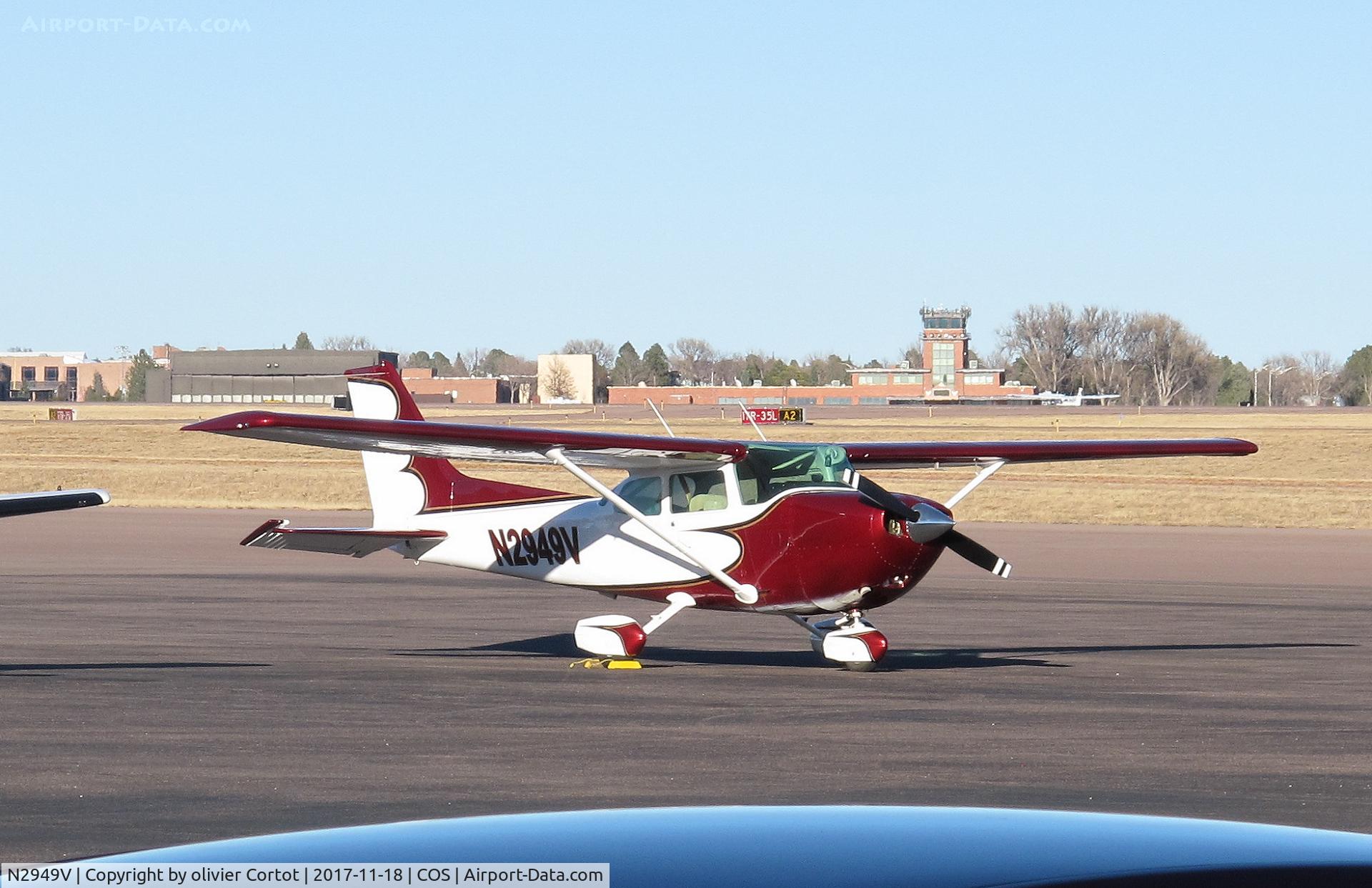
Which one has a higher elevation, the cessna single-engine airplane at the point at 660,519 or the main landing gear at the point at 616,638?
the cessna single-engine airplane at the point at 660,519

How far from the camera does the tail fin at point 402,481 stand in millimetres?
16297

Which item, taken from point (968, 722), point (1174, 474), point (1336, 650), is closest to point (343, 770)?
point (968, 722)

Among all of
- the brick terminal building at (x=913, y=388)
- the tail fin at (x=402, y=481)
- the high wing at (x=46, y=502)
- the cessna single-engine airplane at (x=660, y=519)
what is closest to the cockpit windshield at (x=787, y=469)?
the cessna single-engine airplane at (x=660, y=519)

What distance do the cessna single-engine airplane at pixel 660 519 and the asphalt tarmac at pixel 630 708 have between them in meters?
0.73

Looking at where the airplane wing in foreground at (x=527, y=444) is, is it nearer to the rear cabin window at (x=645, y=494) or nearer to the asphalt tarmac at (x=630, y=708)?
the rear cabin window at (x=645, y=494)

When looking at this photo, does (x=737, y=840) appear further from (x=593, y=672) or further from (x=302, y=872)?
(x=593, y=672)

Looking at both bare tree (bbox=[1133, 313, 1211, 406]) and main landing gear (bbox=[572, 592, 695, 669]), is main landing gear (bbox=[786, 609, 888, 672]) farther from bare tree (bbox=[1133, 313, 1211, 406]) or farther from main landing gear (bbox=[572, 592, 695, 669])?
bare tree (bbox=[1133, 313, 1211, 406])

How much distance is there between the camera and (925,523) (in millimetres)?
13234

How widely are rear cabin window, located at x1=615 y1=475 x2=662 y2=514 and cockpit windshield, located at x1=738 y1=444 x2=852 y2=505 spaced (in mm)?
906

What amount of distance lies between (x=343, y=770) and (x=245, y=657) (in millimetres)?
6013

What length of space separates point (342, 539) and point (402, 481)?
1202mm

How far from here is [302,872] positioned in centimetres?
257

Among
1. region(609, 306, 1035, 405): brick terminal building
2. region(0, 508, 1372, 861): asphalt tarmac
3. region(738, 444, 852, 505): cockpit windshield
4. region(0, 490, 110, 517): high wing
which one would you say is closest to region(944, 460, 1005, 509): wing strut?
region(738, 444, 852, 505): cockpit windshield

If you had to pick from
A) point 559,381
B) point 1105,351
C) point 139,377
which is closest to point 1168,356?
point 1105,351
